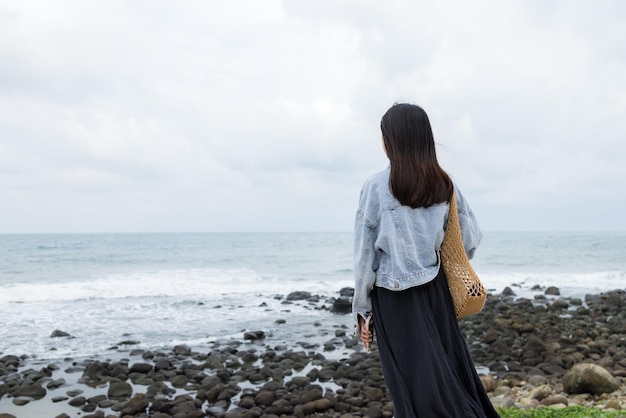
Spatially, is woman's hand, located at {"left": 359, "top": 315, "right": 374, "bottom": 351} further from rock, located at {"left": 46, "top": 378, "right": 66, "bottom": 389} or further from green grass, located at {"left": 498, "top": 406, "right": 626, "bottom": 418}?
rock, located at {"left": 46, "top": 378, "right": 66, "bottom": 389}

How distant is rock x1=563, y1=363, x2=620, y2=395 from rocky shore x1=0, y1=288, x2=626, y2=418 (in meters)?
0.01

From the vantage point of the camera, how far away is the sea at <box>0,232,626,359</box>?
12516 millimetres

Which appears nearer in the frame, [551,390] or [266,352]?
[551,390]

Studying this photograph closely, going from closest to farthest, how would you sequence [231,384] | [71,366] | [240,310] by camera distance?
1. [231,384]
2. [71,366]
3. [240,310]

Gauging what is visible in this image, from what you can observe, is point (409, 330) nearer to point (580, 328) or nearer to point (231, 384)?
point (231, 384)

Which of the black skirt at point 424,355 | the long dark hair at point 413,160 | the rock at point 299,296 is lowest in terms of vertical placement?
the rock at point 299,296

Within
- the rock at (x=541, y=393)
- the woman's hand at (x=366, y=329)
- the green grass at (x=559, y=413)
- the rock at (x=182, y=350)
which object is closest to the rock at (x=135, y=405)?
the rock at (x=182, y=350)

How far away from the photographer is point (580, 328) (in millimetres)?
12125

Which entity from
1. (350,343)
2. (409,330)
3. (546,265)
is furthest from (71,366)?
(546,265)

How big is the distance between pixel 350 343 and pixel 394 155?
9136 mm

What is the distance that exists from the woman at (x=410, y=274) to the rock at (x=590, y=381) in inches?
184

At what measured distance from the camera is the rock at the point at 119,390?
7785 millimetres

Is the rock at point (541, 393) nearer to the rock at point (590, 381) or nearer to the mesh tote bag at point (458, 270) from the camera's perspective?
the rock at point (590, 381)

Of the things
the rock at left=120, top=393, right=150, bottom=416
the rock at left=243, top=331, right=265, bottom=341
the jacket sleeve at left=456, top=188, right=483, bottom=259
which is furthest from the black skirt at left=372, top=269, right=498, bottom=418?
the rock at left=243, top=331, right=265, bottom=341
